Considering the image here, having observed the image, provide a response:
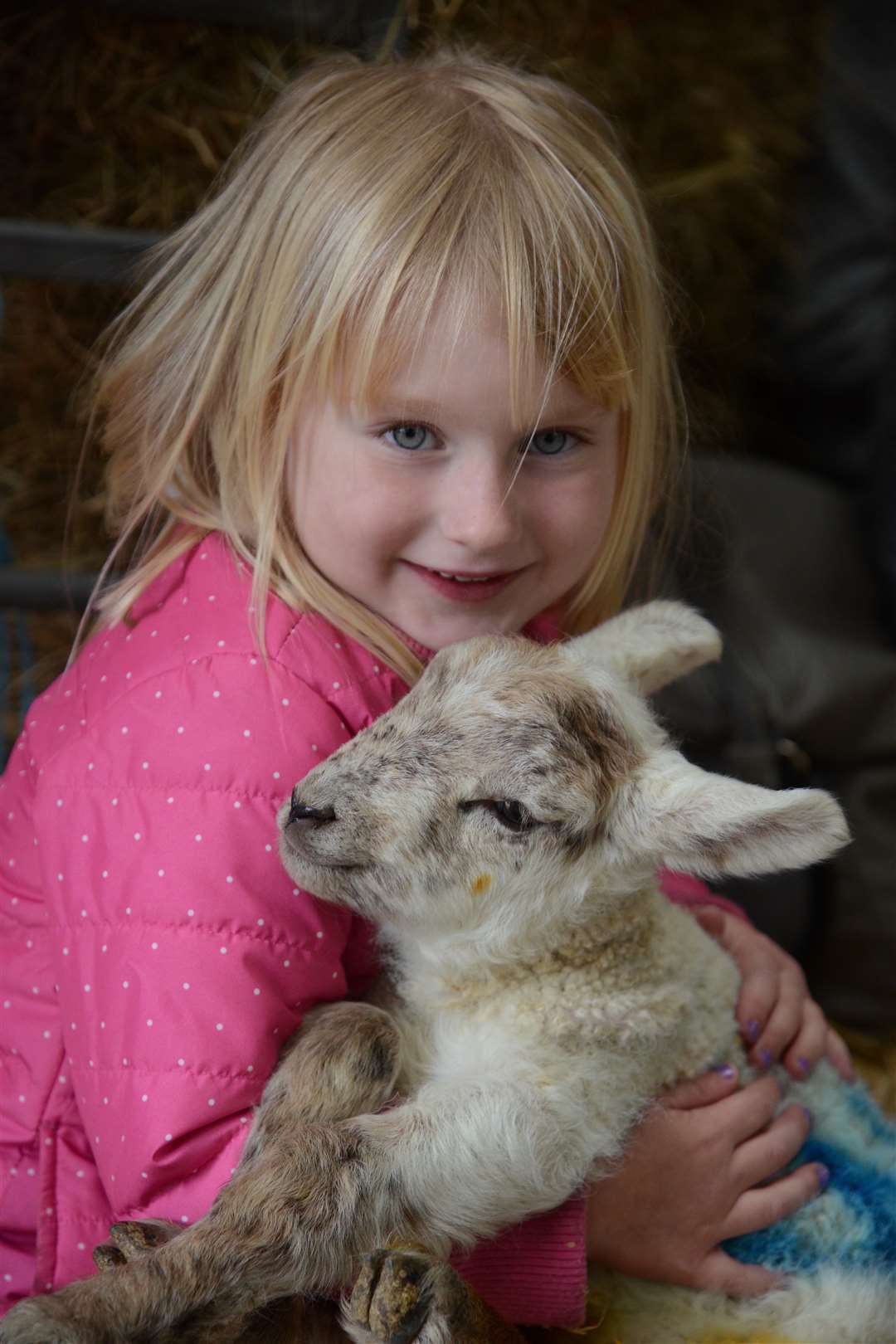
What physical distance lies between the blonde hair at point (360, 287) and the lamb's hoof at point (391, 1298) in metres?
0.70

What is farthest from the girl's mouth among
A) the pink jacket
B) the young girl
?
the pink jacket

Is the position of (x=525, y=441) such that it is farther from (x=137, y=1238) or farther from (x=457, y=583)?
(x=137, y=1238)

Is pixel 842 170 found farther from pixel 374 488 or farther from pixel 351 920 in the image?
pixel 351 920

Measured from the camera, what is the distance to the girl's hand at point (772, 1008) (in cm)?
175

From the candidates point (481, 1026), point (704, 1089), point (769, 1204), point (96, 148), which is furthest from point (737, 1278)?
point (96, 148)

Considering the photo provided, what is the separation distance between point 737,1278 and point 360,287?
4.01 feet

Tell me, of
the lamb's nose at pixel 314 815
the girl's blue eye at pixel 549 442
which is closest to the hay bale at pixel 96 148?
the girl's blue eye at pixel 549 442

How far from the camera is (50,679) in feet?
7.79

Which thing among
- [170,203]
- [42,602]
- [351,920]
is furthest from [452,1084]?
[170,203]

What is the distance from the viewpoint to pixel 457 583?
1.64 meters

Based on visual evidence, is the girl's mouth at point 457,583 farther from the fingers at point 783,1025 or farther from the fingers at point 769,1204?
the fingers at point 769,1204

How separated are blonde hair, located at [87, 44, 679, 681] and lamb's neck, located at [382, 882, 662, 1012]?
1.22ft

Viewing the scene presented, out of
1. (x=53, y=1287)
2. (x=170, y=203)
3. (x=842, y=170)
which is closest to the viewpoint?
(x=53, y=1287)

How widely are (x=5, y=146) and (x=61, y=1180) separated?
1545 millimetres
